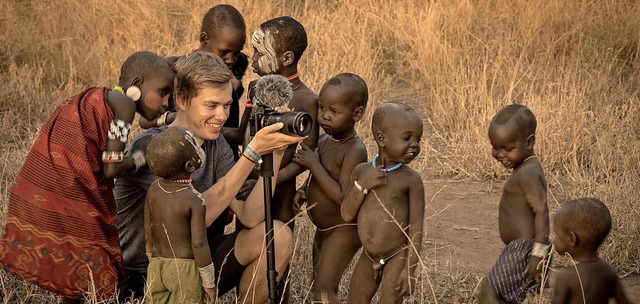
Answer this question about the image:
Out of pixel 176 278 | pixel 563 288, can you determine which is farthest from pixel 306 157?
pixel 563 288

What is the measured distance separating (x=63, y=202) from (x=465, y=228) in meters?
2.67

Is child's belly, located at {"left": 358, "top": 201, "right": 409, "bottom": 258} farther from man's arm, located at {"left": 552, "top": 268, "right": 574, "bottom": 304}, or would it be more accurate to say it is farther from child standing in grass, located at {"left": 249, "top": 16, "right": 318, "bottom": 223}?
man's arm, located at {"left": 552, "top": 268, "right": 574, "bottom": 304}

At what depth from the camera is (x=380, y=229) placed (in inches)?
150

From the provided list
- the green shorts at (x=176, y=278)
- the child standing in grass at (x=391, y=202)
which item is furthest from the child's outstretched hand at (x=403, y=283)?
the green shorts at (x=176, y=278)

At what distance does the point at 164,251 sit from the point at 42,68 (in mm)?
5169

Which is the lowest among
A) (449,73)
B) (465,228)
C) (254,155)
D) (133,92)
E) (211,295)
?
(465,228)

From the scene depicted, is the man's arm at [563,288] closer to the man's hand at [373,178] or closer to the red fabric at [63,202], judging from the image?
the man's hand at [373,178]

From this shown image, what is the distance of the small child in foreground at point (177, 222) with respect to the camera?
3.70 meters

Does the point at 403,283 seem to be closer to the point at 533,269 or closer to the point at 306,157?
the point at 533,269

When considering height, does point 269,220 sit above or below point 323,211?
above

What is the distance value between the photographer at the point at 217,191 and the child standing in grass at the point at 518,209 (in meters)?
0.86

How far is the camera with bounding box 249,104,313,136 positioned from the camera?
3635 mm

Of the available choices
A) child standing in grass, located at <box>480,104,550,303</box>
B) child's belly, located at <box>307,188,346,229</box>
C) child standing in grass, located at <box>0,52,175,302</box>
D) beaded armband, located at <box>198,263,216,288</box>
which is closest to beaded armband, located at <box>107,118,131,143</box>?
child standing in grass, located at <box>0,52,175,302</box>

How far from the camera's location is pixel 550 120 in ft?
21.0
